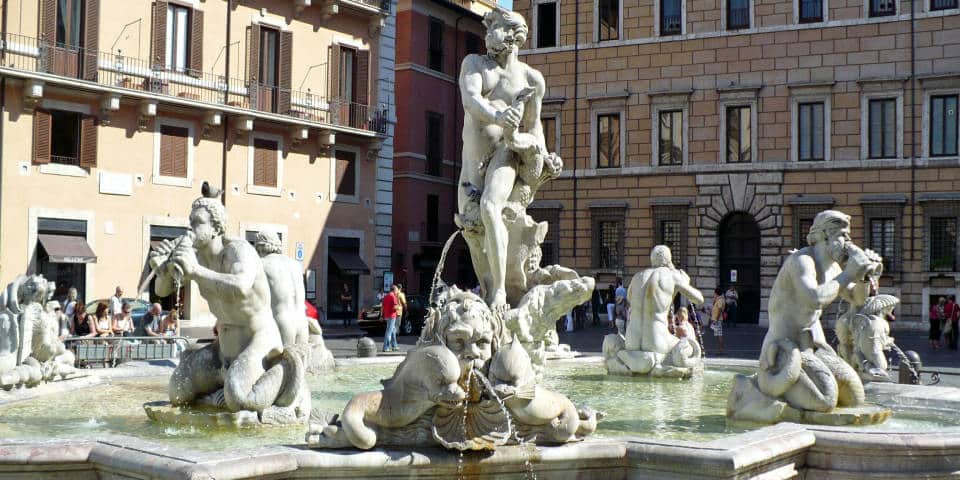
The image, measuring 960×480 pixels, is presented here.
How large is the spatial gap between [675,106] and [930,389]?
2836 cm

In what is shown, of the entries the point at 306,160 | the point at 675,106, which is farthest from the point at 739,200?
the point at 306,160

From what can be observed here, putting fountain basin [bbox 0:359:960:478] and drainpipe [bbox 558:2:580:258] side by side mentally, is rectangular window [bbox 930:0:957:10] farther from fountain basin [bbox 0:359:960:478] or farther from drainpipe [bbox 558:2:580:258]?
→ fountain basin [bbox 0:359:960:478]

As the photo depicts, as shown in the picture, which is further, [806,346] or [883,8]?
[883,8]

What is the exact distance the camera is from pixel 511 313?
8.63 meters

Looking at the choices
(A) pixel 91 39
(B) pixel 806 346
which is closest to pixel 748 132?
(A) pixel 91 39

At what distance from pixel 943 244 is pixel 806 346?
2802 centimetres

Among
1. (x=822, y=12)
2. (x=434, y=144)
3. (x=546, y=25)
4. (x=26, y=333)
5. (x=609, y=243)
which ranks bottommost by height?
(x=26, y=333)

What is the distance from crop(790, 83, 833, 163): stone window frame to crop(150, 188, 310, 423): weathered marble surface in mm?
29958

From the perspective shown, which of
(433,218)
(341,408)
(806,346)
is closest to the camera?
(806,346)

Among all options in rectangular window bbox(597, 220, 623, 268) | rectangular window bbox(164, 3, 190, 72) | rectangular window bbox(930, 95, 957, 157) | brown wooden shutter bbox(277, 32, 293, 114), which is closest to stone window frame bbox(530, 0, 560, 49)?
rectangular window bbox(597, 220, 623, 268)

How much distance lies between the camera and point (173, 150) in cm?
2903

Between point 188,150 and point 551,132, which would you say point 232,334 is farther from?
point 551,132

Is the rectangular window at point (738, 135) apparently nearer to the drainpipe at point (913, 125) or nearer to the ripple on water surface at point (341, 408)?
the drainpipe at point (913, 125)

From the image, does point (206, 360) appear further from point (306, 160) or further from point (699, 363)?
point (306, 160)
